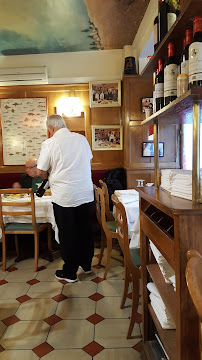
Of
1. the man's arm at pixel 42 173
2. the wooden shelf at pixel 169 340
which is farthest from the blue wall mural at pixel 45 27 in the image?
the wooden shelf at pixel 169 340

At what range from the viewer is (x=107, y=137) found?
5070 mm

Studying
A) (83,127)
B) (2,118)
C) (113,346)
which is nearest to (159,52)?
(113,346)

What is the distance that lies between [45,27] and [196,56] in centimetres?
353

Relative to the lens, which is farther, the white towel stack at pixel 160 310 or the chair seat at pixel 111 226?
the chair seat at pixel 111 226

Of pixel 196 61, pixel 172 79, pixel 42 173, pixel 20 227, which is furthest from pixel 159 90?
pixel 20 227

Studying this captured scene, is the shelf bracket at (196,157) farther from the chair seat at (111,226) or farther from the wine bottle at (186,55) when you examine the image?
the chair seat at (111,226)

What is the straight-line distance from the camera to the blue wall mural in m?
3.40

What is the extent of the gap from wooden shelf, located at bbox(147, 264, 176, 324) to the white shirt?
1.35 m

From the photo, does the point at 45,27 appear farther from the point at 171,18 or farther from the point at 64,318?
the point at 64,318

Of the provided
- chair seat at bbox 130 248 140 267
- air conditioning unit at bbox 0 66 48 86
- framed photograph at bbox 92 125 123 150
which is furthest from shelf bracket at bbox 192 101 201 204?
air conditioning unit at bbox 0 66 48 86

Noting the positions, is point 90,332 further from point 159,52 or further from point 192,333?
point 159,52

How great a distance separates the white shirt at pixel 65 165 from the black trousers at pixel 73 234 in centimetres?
9

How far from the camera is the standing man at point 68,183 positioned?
9.17ft

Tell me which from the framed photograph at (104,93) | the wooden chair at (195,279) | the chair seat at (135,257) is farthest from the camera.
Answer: the framed photograph at (104,93)
